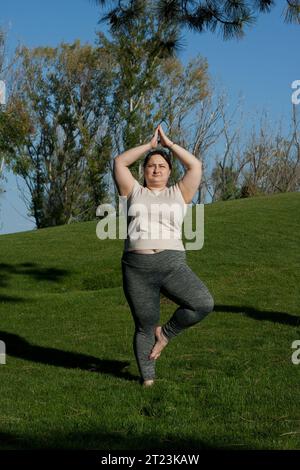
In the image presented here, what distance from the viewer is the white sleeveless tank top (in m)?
6.85

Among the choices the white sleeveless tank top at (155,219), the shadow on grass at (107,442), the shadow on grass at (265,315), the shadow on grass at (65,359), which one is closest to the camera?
the shadow on grass at (107,442)

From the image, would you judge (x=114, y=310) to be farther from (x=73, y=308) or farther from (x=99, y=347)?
(x=99, y=347)

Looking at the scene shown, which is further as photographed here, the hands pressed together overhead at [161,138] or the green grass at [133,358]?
the hands pressed together overhead at [161,138]

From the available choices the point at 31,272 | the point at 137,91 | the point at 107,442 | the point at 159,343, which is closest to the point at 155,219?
the point at 159,343

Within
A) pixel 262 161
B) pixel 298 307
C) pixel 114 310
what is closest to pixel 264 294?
pixel 298 307

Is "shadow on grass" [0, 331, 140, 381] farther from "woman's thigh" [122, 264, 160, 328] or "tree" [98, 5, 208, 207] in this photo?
"tree" [98, 5, 208, 207]

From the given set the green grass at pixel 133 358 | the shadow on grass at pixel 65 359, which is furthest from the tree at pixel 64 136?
the shadow on grass at pixel 65 359

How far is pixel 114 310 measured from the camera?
47.8 feet

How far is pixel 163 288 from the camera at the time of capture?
23.0 ft

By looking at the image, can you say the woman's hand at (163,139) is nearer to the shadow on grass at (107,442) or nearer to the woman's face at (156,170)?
the woman's face at (156,170)

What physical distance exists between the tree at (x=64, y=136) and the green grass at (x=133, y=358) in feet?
74.2

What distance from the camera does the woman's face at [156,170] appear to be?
22.9ft

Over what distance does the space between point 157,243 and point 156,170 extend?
0.69 m

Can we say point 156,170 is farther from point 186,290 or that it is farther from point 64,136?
point 64,136
